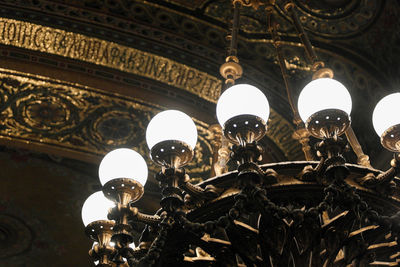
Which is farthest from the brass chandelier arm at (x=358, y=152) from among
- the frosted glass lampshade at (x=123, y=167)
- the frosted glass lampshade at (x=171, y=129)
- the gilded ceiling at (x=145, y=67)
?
the gilded ceiling at (x=145, y=67)

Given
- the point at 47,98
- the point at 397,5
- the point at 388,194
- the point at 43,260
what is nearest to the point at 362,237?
the point at 388,194

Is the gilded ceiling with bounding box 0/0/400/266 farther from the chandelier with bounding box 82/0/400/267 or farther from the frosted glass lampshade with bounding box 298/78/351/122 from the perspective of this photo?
the frosted glass lampshade with bounding box 298/78/351/122

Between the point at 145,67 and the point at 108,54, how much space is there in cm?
34

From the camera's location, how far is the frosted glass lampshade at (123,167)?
3.35m

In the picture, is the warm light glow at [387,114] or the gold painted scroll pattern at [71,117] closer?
the warm light glow at [387,114]

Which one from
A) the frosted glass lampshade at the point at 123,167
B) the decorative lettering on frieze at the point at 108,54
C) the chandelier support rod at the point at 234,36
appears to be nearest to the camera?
the frosted glass lampshade at the point at 123,167

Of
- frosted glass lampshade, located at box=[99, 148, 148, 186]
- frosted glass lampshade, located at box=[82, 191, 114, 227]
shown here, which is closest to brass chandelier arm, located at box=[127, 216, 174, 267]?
frosted glass lampshade, located at box=[99, 148, 148, 186]

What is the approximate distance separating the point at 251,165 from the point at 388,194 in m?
A: 0.65

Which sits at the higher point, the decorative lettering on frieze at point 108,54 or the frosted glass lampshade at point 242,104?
the decorative lettering on frieze at point 108,54

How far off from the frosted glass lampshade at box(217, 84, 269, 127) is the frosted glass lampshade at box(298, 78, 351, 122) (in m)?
0.18

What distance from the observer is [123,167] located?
11.0 ft

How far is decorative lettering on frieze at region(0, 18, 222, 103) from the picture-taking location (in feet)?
19.2

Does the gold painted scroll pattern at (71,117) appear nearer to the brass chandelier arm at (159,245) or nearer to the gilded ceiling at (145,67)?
the gilded ceiling at (145,67)

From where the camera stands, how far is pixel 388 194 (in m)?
3.13
